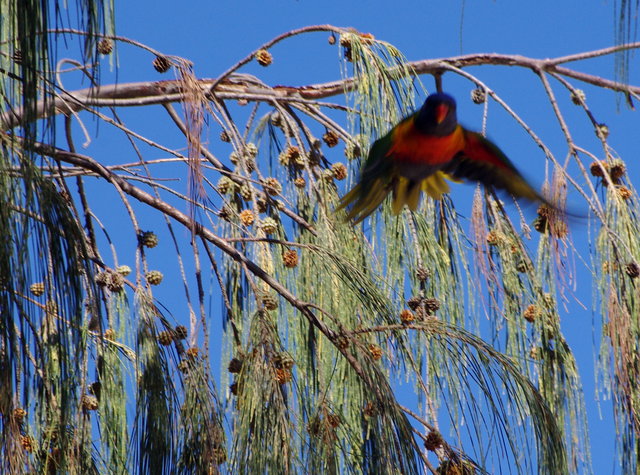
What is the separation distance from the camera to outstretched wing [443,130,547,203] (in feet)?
6.26

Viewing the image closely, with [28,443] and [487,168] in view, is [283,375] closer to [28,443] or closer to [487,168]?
[28,443]

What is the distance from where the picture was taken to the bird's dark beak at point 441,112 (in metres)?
1.89

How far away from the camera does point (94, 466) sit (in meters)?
1.65

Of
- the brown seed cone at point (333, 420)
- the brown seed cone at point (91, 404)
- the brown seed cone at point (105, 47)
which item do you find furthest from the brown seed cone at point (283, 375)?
the brown seed cone at point (105, 47)

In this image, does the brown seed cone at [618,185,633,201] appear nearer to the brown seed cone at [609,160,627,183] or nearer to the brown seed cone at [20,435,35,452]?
the brown seed cone at [609,160,627,183]

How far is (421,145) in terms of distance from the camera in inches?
75.0

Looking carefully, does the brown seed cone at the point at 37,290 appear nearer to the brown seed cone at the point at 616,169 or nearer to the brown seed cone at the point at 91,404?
the brown seed cone at the point at 91,404

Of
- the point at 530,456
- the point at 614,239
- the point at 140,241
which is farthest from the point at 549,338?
the point at 140,241

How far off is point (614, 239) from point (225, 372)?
712 millimetres

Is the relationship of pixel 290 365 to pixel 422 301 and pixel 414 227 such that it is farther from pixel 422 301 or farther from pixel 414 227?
pixel 414 227

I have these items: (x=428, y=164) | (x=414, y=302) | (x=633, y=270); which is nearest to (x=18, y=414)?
(x=414, y=302)

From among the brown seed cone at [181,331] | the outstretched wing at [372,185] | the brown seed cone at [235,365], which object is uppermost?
the outstretched wing at [372,185]

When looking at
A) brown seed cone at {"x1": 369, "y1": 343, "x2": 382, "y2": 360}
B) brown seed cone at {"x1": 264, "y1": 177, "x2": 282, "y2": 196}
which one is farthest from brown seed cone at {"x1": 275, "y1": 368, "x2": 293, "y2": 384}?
brown seed cone at {"x1": 264, "y1": 177, "x2": 282, "y2": 196}

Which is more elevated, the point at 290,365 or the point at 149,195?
the point at 149,195
